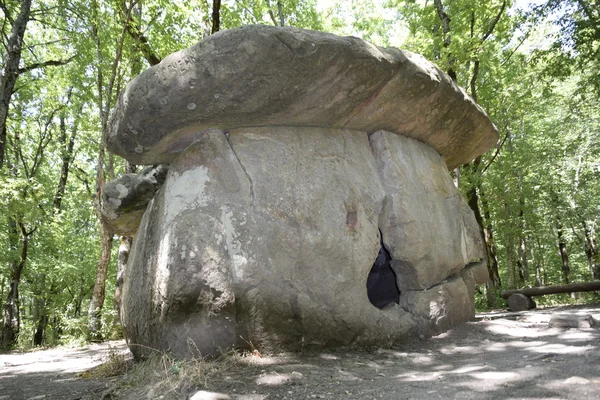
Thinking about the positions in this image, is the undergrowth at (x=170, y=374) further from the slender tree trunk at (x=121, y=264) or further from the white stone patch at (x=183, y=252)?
the slender tree trunk at (x=121, y=264)

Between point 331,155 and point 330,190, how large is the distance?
17.8 inches

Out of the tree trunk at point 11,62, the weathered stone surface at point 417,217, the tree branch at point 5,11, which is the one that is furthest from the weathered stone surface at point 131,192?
the tree branch at point 5,11

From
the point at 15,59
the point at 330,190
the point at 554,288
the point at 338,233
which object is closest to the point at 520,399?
the point at 338,233

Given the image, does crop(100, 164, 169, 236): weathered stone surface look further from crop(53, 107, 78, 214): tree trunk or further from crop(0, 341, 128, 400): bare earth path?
crop(53, 107, 78, 214): tree trunk

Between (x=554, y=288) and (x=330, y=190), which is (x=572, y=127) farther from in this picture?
(x=330, y=190)

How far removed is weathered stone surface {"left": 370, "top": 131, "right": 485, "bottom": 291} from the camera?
4398 millimetres

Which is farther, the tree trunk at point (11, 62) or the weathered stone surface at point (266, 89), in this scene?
the tree trunk at point (11, 62)

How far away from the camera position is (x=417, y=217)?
4512mm

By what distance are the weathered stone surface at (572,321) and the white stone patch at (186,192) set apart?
3825 millimetres

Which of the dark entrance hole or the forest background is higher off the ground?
the forest background

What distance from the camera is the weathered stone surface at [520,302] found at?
7285mm

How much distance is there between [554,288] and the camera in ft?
23.3

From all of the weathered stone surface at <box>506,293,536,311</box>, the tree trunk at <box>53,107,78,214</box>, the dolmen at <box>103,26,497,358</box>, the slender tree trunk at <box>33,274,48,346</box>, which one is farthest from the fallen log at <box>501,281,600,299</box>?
the slender tree trunk at <box>33,274,48,346</box>

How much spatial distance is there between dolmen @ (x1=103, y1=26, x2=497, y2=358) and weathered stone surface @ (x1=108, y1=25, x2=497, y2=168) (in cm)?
1
